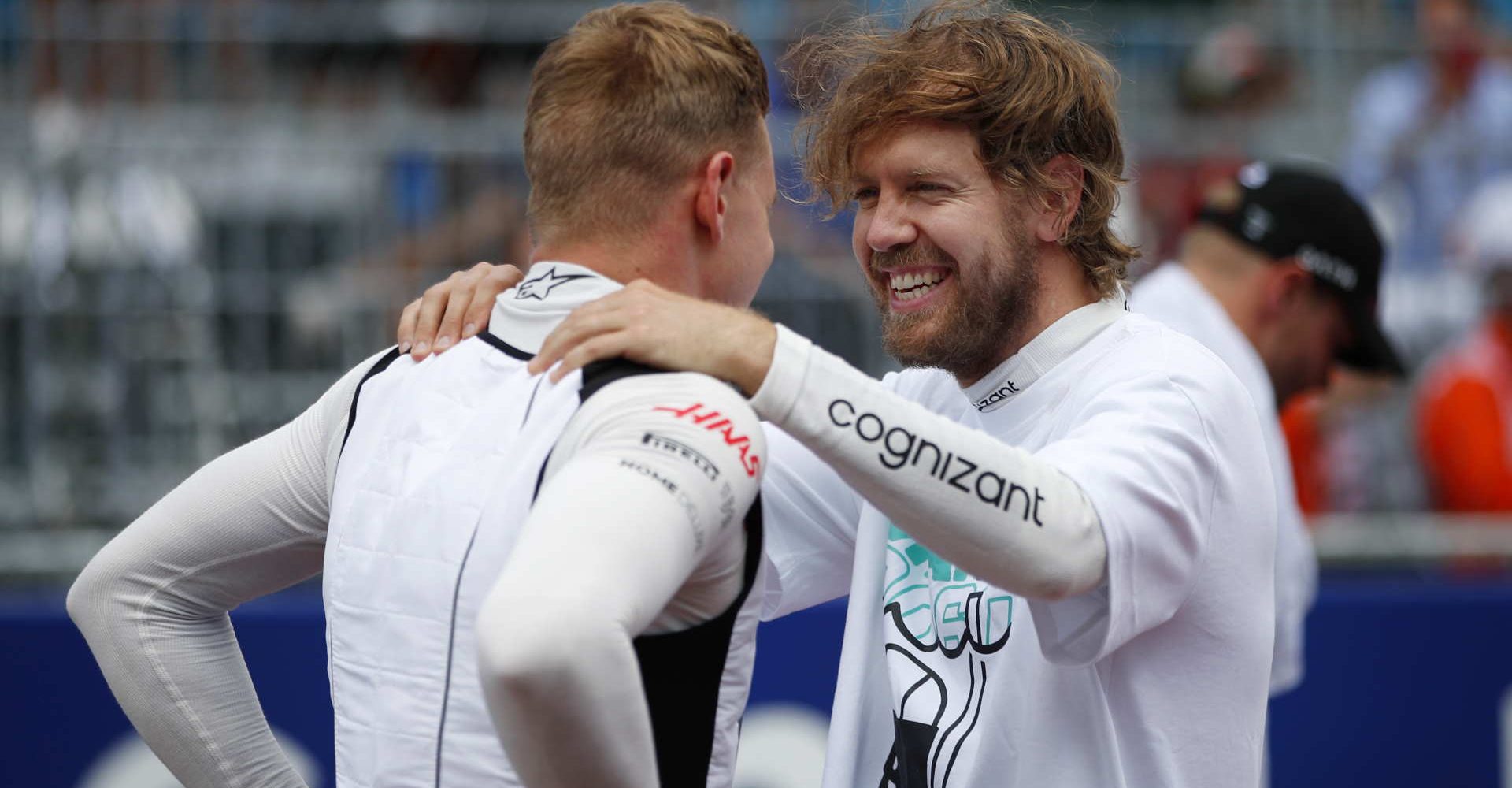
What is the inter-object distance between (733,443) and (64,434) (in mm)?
4718

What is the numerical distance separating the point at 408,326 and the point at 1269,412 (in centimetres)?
290

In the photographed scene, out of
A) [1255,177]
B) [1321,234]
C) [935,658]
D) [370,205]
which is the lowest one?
[935,658]

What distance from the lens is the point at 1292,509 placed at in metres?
4.69

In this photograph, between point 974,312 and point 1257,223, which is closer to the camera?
point 974,312

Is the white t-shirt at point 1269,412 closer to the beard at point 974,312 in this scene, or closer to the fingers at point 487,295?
the beard at point 974,312

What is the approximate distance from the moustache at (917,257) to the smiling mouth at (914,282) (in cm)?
2

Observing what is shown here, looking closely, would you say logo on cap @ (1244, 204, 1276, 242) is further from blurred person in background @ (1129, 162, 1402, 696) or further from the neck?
the neck

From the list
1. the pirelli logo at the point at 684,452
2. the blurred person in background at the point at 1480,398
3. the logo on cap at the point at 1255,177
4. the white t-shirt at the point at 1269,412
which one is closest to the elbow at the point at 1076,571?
the pirelli logo at the point at 684,452

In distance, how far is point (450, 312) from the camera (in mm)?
2377

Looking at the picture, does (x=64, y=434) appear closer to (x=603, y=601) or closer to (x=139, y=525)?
(x=139, y=525)

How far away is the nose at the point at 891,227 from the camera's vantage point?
2.76m

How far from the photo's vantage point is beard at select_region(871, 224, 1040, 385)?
2.73 m

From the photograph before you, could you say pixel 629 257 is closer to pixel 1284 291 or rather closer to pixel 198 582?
pixel 198 582

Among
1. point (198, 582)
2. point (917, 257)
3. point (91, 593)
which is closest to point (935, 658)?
point (917, 257)
